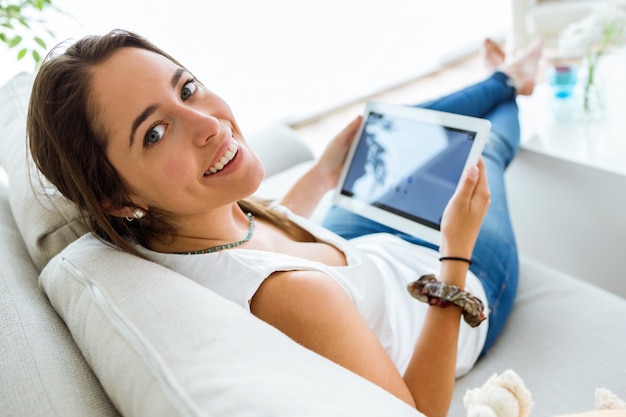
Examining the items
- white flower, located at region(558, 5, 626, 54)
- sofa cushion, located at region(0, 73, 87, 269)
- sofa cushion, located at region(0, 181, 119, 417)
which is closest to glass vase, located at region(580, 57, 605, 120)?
white flower, located at region(558, 5, 626, 54)

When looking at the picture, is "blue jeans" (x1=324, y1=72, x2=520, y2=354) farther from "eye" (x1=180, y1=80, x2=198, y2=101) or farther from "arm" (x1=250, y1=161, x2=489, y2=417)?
"eye" (x1=180, y1=80, x2=198, y2=101)

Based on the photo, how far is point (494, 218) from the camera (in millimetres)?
1347

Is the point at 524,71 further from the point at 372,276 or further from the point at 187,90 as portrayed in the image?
the point at 187,90

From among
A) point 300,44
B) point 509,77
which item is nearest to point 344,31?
point 300,44

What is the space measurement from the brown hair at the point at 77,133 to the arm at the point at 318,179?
0.55 metres

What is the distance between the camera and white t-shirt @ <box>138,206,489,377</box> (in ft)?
2.88

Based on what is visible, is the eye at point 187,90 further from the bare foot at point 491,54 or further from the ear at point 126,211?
the bare foot at point 491,54

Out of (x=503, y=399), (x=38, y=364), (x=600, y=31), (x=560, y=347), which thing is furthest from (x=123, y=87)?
(x=600, y=31)

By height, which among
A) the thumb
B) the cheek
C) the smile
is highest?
the cheek

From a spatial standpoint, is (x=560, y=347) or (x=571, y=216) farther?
(x=571, y=216)

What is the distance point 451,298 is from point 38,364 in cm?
61

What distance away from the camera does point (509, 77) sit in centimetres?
175

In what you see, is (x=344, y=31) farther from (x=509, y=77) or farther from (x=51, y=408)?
(x=51, y=408)

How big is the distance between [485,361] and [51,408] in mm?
→ 845
